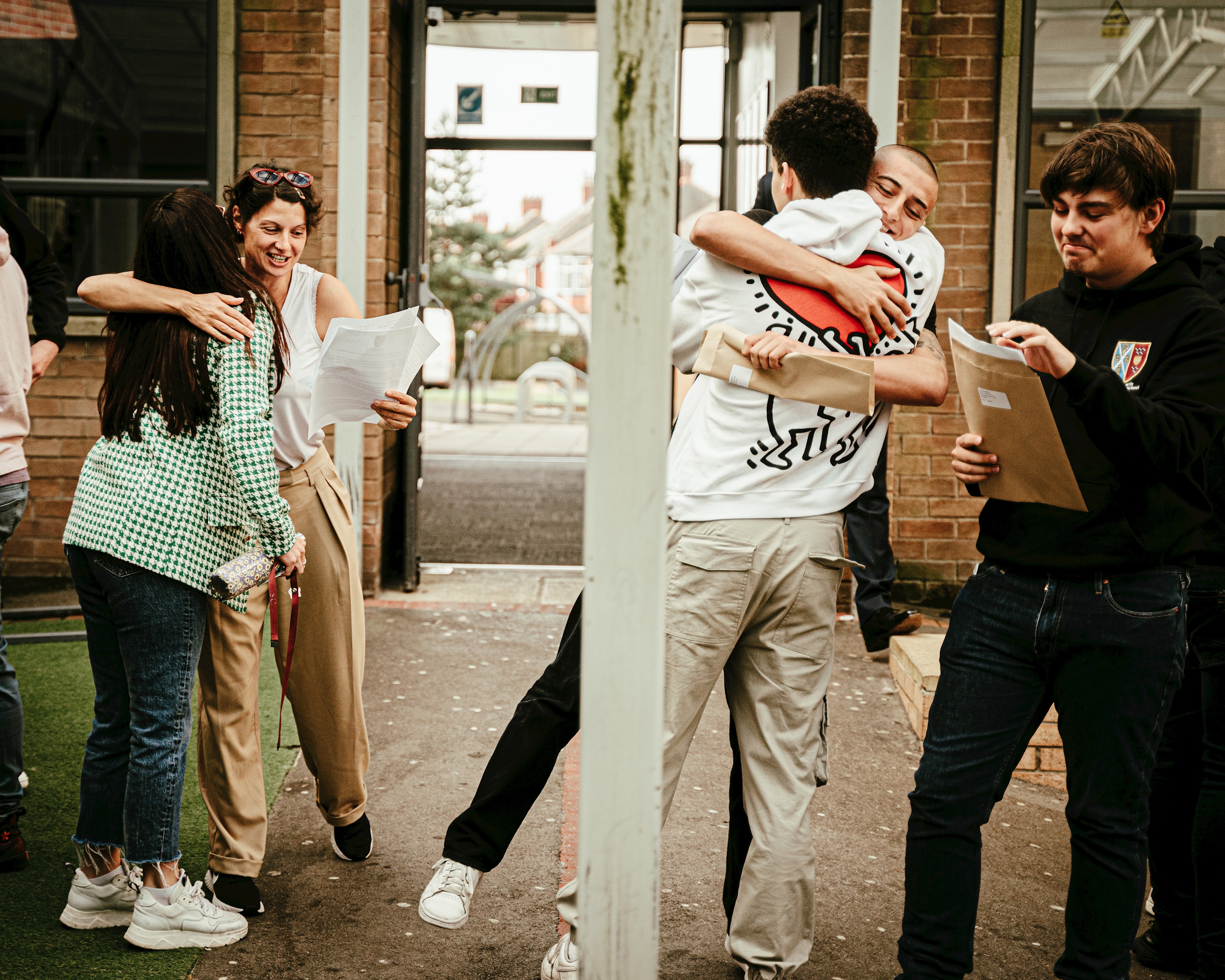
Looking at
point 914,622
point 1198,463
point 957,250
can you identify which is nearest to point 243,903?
point 1198,463

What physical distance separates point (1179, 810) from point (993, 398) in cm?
136

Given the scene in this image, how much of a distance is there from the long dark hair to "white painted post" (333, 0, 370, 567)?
9.64 feet

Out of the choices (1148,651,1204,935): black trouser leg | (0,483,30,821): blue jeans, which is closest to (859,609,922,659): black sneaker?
(1148,651,1204,935): black trouser leg

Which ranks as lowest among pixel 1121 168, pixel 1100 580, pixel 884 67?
pixel 1100 580

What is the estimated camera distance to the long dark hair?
2.61m

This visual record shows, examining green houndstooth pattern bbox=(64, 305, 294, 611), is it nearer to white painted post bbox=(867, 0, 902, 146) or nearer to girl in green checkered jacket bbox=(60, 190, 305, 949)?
girl in green checkered jacket bbox=(60, 190, 305, 949)

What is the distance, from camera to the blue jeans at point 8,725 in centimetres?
314

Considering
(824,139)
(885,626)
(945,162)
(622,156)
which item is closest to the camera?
(622,156)

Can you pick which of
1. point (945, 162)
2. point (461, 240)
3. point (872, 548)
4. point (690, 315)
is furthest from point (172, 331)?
point (461, 240)

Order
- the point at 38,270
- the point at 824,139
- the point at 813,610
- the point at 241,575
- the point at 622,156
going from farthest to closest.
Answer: the point at 38,270
the point at 241,575
the point at 813,610
the point at 824,139
the point at 622,156

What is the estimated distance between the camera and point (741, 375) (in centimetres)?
226

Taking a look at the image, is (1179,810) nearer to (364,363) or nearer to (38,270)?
(364,363)

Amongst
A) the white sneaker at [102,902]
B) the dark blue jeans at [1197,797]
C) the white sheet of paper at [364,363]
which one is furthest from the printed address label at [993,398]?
the white sneaker at [102,902]

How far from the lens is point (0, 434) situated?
3.27 meters
